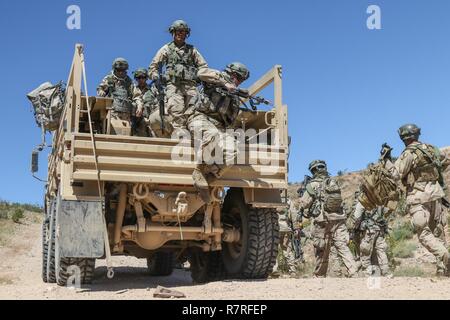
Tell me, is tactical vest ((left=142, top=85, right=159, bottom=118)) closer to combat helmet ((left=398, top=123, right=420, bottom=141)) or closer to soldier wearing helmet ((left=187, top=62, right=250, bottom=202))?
soldier wearing helmet ((left=187, top=62, right=250, bottom=202))

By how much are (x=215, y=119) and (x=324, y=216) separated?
4097mm

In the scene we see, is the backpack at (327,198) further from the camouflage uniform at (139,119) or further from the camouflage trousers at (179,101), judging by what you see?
the camouflage trousers at (179,101)

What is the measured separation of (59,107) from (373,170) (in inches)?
182

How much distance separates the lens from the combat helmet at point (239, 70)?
23.8ft

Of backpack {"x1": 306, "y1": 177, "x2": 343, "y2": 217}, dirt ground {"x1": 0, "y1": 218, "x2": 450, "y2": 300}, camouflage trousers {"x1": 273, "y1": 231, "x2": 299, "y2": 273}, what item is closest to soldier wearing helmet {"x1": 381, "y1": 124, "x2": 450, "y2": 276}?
dirt ground {"x1": 0, "y1": 218, "x2": 450, "y2": 300}

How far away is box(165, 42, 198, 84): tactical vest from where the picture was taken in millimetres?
7816

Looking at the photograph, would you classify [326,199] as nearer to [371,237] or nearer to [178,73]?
[371,237]

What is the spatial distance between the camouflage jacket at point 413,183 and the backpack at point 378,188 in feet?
1.60

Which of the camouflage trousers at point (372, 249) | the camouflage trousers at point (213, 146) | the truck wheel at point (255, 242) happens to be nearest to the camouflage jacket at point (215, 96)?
the camouflage trousers at point (213, 146)

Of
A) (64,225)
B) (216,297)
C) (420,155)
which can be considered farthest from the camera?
(420,155)
